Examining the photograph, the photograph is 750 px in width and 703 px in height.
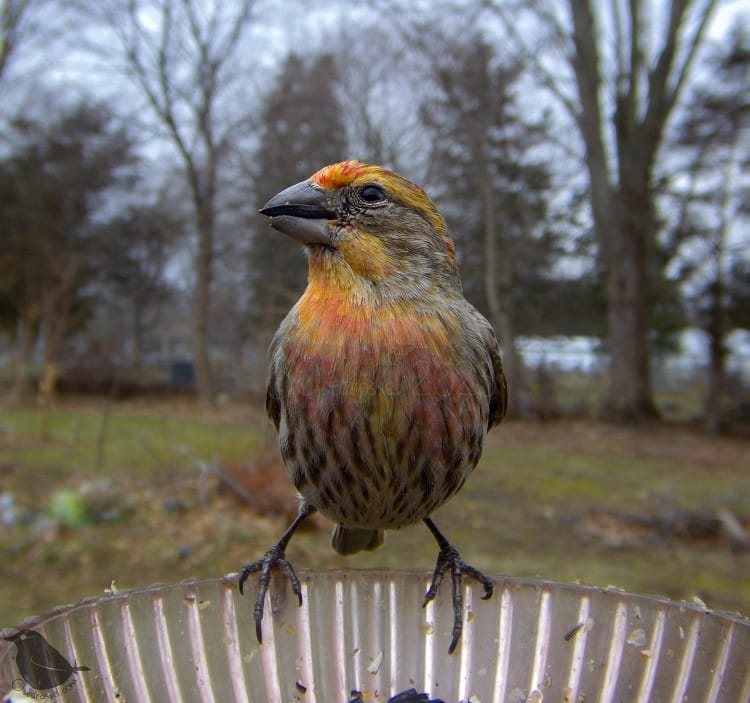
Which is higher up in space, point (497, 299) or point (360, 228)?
point (497, 299)

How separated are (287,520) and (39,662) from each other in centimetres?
583

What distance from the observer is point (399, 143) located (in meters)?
12.4

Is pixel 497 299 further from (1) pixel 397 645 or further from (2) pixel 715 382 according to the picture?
(1) pixel 397 645

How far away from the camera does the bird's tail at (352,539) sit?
2.55 meters

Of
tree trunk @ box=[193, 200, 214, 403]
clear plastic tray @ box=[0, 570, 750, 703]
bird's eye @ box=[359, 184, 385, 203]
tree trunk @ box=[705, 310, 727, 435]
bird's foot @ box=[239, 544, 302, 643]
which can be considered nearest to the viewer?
clear plastic tray @ box=[0, 570, 750, 703]

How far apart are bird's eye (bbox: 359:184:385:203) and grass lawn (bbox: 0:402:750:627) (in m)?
3.07

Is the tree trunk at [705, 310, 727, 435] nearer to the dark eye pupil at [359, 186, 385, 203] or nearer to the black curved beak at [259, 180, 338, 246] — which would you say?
Result: the dark eye pupil at [359, 186, 385, 203]

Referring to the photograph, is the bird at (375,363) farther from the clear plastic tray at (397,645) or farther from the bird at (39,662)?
the bird at (39,662)

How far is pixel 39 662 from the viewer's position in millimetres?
1354

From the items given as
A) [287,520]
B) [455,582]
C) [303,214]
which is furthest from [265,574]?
[287,520]

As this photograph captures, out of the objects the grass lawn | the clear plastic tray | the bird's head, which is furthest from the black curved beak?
the grass lawn

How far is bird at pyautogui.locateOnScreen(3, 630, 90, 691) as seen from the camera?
1.31 m

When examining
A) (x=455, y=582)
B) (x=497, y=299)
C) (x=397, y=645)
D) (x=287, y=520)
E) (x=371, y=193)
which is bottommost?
(x=287, y=520)

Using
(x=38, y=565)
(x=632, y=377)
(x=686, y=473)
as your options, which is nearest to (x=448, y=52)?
(x=632, y=377)
